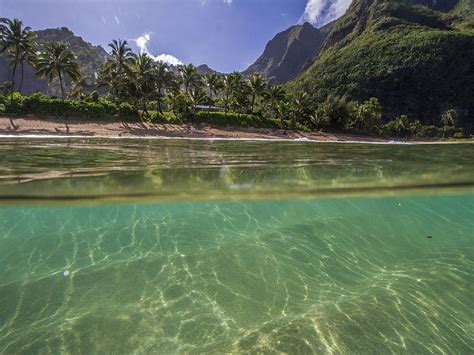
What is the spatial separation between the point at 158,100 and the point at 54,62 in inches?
638

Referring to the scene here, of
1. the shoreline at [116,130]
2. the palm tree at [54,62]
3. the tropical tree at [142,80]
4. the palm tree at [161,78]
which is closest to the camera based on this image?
the shoreline at [116,130]

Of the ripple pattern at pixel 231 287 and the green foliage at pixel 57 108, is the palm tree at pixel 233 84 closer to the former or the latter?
the green foliage at pixel 57 108

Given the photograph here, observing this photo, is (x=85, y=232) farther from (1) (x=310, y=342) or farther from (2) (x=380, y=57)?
(2) (x=380, y=57)

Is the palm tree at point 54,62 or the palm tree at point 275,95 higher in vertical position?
the palm tree at point 54,62

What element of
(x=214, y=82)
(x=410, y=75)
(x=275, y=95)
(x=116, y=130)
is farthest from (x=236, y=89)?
(x=410, y=75)

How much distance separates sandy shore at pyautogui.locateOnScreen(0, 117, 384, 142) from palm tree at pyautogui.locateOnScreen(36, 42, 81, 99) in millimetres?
12042

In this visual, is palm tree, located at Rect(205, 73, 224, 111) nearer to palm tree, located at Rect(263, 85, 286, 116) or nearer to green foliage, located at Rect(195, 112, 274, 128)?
palm tree, located at Rect(263, 85, 286, 116)

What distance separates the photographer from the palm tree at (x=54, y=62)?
152 feet

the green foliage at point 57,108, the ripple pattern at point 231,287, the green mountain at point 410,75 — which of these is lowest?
the ripple pattern at point 231,287

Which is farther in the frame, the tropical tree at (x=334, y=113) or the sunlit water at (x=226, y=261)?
the tropical tree at (x=334, y=113)

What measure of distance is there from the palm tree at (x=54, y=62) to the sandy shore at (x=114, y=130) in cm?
1204

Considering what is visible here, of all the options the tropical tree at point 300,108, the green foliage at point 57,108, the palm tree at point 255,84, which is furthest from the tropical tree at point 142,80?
the tropical tree at point 300,108

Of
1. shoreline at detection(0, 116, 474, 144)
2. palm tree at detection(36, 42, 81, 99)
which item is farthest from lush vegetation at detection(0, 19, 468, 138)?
shoreline at detection(0, 116, 474, 144)

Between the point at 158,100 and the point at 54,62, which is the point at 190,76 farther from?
the point at 54,62
